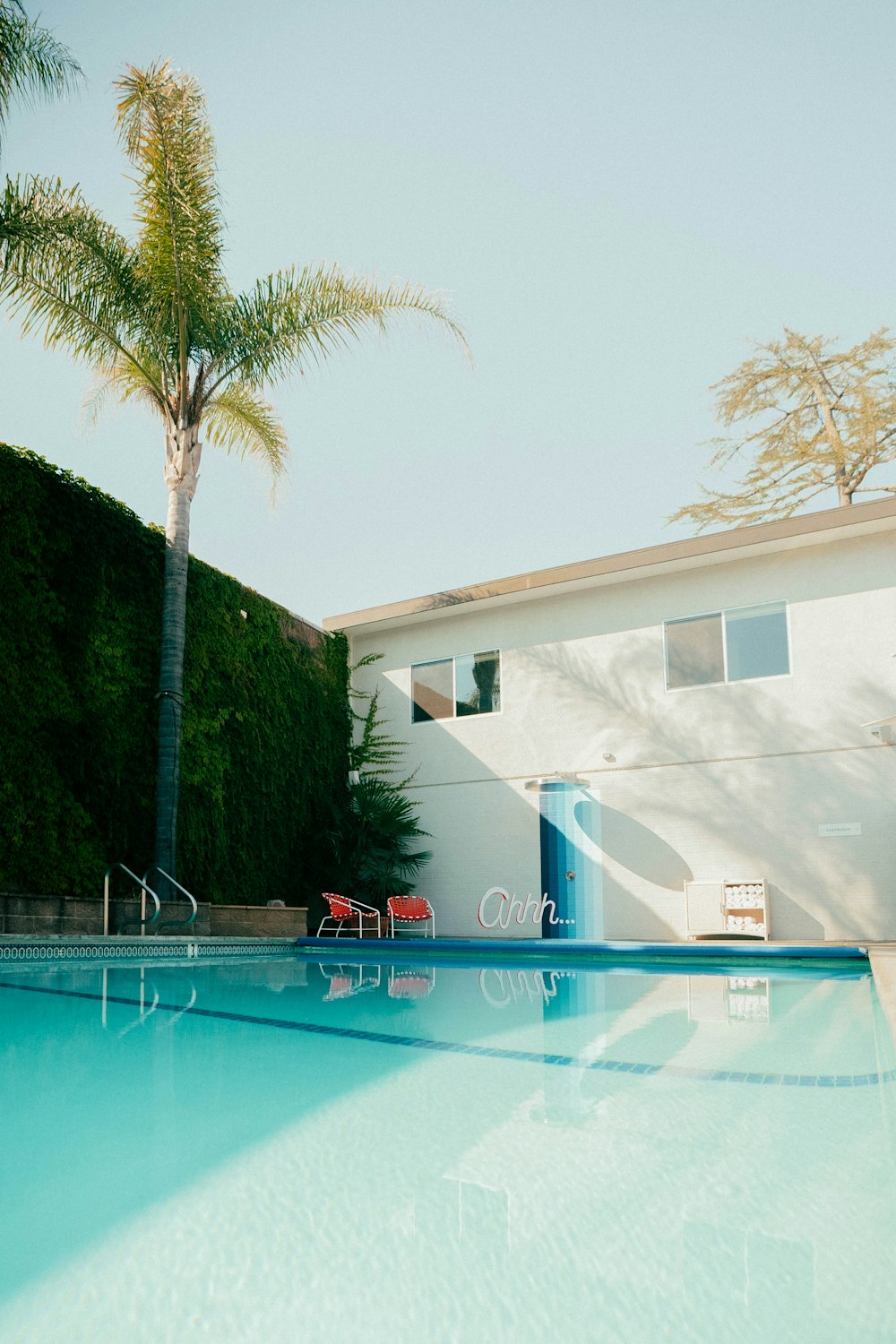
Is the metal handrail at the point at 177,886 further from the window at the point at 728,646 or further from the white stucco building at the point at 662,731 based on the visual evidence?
the window at the point at 728,646

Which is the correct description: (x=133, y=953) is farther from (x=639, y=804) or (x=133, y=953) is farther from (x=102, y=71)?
(x=102, y=71)

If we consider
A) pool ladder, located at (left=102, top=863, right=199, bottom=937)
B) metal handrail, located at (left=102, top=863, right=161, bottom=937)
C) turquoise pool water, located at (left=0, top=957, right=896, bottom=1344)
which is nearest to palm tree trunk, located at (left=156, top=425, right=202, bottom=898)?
pool ladder, located at (left=102, top=863, right=199, bottom=937)

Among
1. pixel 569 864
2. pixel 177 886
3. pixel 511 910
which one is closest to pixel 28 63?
pixel 177 886

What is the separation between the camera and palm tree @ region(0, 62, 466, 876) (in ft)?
31.4

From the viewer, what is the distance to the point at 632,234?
1669cm

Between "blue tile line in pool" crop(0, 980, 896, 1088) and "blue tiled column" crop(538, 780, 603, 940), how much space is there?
739cm

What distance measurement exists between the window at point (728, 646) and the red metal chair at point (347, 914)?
4.89 metres

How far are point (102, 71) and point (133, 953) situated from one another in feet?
29.0

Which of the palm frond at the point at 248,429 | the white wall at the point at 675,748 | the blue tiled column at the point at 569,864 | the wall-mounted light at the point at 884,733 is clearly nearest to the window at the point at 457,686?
the white wall at the point at 675,748

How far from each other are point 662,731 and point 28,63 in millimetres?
9727

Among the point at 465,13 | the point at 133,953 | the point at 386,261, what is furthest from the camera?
the point at 465,13

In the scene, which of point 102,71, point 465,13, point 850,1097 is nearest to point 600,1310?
point 850,1097

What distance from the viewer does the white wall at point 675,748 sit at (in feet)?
35.4

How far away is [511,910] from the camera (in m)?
12.6
